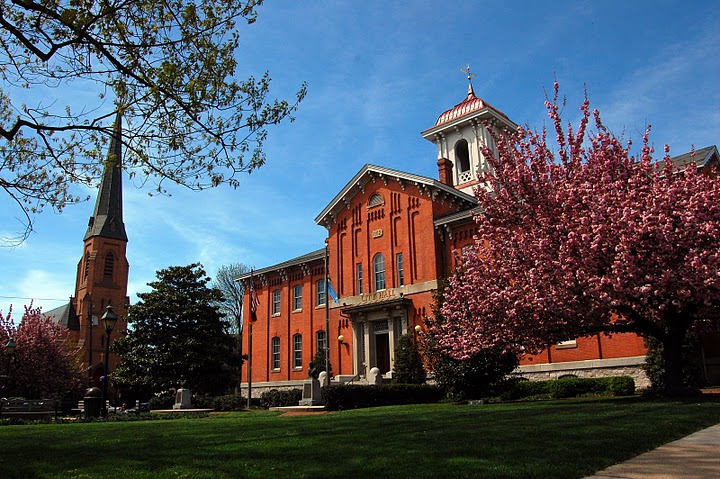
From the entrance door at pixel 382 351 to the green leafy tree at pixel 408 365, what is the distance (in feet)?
10.9

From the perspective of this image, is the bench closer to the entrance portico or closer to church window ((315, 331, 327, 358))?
the entrance portico

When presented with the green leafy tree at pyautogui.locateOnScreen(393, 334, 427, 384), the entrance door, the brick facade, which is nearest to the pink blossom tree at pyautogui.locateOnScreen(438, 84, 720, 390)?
the brick facade

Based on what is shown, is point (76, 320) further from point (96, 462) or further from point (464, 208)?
point (96, 462)

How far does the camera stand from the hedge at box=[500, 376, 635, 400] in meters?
22.3

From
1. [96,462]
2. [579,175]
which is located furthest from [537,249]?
[96,462]

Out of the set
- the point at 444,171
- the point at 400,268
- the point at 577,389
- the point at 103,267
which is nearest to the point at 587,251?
the point at 577,389

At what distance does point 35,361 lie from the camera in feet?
140

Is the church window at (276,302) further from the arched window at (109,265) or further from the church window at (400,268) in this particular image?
the arched window at (109,265)

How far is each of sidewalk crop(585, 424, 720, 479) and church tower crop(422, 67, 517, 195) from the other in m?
35.2

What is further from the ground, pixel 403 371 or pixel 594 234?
pixel 594 234

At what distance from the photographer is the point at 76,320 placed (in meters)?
82.1

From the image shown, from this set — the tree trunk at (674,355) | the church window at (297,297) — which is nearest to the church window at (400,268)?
the church window at (297,297)

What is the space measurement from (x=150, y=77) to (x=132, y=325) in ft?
101

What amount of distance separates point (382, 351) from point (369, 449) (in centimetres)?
2665
